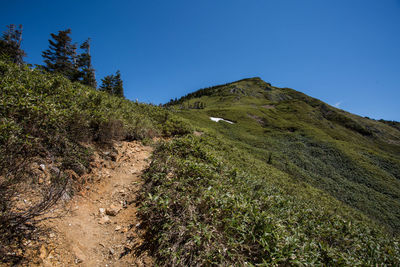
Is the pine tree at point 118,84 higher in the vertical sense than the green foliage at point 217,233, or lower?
higher

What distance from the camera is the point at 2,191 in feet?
8.78

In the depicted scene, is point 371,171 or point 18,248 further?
point 371,171

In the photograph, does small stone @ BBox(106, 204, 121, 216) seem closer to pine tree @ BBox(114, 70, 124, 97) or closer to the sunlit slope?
the sunlit slope

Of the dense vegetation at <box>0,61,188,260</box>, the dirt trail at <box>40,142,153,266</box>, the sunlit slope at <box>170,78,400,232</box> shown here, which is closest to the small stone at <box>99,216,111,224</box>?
the dirt trail at <box>40,142,153,266</box>

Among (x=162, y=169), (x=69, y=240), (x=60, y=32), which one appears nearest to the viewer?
(x=69, y=240)

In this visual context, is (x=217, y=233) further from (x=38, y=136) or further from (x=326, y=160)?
(x=326, y=160)

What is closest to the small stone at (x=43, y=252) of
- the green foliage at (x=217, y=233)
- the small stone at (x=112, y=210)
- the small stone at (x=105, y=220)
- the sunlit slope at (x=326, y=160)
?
the small stone at (x=105, y=220)

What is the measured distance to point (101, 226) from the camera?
3760 mm

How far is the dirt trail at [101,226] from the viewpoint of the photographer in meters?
2.89

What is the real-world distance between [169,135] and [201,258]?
8566 millimetres

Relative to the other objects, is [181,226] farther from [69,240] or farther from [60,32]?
[60,32]

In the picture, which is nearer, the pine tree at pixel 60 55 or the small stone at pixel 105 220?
the small stone at pixel 105 220

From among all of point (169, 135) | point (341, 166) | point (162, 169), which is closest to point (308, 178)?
point (341, 166)

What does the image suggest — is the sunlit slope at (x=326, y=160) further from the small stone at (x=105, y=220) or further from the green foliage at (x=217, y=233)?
the small stone at (x=105, y=220)
